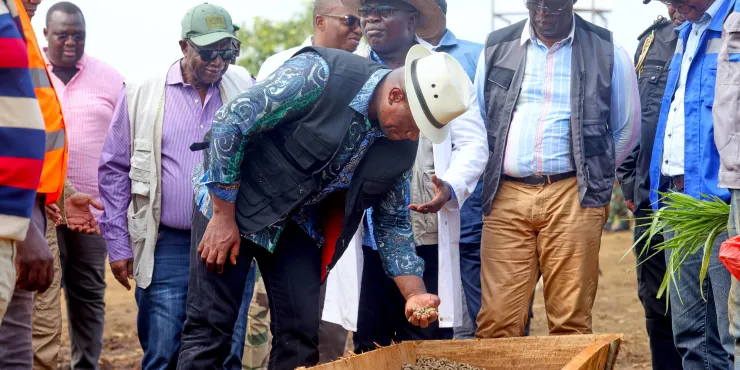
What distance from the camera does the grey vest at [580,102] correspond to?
17.2 feet

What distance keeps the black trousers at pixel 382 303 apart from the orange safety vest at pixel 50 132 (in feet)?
6.38

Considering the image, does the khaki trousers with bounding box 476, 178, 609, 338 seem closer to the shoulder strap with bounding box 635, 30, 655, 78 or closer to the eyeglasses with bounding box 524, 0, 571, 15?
the eyeglasses with bounding box 524, 0, 571, 15

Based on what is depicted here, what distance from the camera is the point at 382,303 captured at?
17.9 ft

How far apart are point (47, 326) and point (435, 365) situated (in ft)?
9.39

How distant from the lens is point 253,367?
6.37 m

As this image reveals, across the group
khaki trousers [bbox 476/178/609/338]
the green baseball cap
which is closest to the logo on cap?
the green baseball cap

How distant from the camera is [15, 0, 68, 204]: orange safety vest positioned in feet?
12.7

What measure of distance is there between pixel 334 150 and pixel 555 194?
1595mm

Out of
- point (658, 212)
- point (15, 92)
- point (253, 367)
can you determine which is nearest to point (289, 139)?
point (15, 92)

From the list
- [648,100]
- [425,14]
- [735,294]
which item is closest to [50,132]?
[425,14]

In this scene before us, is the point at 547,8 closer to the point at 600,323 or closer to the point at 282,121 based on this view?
the point at 282,121

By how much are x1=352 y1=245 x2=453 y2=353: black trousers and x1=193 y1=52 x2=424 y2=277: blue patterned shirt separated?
0.82 metres

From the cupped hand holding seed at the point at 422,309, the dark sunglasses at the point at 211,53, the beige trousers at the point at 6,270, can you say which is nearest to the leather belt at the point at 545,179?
the cupped hand holding seed at the point at 422,309

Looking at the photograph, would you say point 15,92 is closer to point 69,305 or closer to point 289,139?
point 289,139
